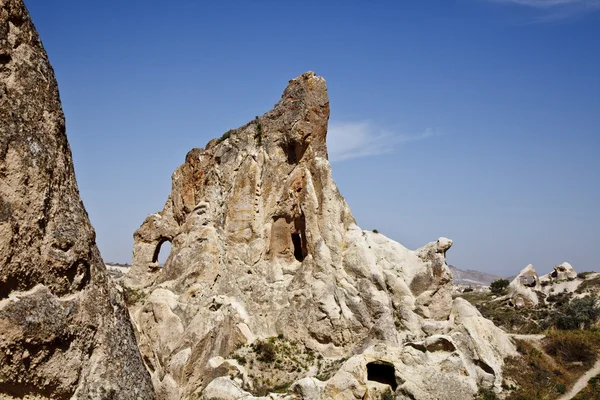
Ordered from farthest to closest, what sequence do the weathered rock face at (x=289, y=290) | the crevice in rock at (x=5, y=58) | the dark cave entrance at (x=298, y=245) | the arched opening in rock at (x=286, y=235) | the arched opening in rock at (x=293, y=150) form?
1. the arched opening in rock at (x=293, y=150)
2. the dark cave entrance at (x=298, y=245)
3. the arched opening in rock at (x=286, y=235)
4. the weathered rock face at (x=289, y=290)
5. the crevice in rock at (x=5, y=58)

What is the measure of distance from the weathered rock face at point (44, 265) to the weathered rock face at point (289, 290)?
1362 centimetres

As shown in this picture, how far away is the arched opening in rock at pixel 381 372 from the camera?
74.1 feet

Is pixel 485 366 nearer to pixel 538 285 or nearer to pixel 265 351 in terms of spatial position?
pixel 265 351

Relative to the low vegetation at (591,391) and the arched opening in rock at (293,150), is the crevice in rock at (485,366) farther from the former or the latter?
the arched opening in rock at (293,150)

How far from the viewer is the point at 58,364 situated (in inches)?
312

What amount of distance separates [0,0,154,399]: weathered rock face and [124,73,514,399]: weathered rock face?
1362 centimetres

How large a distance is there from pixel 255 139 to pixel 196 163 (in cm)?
384

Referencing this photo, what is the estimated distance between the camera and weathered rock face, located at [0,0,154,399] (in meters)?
7.59

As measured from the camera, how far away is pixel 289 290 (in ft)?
89.8

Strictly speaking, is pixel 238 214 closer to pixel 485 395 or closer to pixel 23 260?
pixel 485 395

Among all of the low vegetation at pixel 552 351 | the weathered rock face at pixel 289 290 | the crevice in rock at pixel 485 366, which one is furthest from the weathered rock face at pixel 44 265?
the crevice in rock at pixel 485 366

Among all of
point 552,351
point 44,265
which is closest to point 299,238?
point 552,351

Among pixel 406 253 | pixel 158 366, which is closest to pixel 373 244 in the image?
pixel 406 253

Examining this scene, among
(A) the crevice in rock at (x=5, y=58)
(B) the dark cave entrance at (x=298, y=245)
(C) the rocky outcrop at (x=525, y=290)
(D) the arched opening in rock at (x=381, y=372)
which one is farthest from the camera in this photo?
(C) the rocky outcrop at (x=525, y=290)
